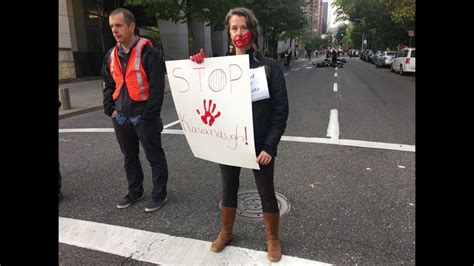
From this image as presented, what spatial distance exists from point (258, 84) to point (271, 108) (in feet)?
0.73

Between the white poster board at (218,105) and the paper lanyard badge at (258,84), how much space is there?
0.07 metres

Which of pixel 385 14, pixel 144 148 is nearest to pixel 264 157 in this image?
pixel 144 148

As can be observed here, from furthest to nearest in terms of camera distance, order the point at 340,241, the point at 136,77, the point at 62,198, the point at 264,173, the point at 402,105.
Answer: the point at 402,105 → the point at 62,198 → the point at 136,77 → the point at 340,241 → the point at 264,173

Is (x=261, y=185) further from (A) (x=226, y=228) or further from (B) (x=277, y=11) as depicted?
(B) (x=277, y=11)

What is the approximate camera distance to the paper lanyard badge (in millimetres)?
2438

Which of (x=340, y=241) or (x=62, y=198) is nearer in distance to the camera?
(x=340, y=241)

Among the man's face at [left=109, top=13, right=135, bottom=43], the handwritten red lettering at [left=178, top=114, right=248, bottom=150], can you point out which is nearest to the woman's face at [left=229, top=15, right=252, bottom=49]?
the handwritten red lettering at [left=178, top=114, right=248, bottom=150]

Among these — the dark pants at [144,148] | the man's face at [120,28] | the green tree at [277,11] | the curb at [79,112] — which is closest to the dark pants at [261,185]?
the dark pants at [144,148]

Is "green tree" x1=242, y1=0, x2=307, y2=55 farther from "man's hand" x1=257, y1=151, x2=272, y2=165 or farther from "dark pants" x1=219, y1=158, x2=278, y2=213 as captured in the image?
"man's hand" x1=257, y1=151, x2=272, y2=165

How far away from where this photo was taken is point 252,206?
365 centimetres
